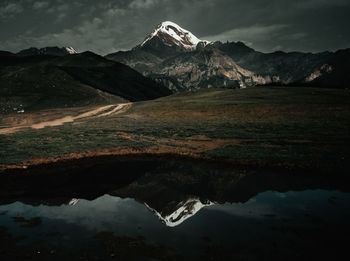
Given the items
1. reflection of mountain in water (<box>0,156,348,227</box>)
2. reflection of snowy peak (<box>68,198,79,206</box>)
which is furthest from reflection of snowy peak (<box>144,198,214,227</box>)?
reflection of snowy peak (<box>68,198,79,206</box>)

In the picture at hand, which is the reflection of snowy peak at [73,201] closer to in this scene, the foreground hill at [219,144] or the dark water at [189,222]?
the dark water at [189,222]

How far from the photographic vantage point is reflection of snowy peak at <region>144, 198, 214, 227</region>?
50.3ft

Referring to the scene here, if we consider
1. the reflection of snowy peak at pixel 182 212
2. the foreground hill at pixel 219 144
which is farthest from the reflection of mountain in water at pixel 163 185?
the foreground hill at pixel 219 144

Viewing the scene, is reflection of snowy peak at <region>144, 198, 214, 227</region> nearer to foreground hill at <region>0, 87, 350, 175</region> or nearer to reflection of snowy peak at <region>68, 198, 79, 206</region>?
reflection of snowy peak at <region>68, 198, 79, 206</region>

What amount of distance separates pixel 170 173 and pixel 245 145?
13.0 meters

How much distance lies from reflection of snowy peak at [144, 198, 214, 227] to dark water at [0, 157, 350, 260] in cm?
6

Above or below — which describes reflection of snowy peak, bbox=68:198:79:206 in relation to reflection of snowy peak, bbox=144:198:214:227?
above

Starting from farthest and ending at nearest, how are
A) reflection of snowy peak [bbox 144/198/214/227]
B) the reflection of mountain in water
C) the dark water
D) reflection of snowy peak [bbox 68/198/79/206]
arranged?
the reflection of mountain in water, reflection of snowy peak [bbox 68/198/79/206], reflection of snowy peak [bbox 144/198/214/227], the dark water

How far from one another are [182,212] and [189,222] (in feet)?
5.72

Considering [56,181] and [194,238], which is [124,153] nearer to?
[56,181]

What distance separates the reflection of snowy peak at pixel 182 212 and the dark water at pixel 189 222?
63 mm

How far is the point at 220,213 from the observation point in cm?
1622

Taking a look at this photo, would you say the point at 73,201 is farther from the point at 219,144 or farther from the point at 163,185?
the point at 219,144

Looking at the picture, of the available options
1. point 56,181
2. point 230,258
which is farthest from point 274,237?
point 56,181
